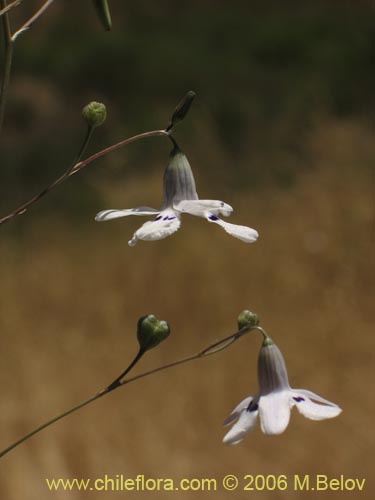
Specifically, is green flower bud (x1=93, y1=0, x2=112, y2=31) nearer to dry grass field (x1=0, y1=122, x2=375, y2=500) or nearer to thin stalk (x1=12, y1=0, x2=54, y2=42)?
thin stalk (x1=12, y1=0, x2=54, y2=42)

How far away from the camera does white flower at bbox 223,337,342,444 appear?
979mm

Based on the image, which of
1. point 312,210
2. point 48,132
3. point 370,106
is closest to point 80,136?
Answer: point 48,132

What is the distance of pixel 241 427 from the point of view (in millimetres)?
986

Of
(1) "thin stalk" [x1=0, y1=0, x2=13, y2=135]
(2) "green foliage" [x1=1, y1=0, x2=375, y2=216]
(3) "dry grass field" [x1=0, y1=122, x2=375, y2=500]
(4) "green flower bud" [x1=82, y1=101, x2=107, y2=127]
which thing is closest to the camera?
(1) "thin stalk" [x1=0, y1=0, x2=13, y2=135]

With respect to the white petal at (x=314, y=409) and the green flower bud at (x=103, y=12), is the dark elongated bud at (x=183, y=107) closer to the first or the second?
the green flower bud at (x=103, y=12)

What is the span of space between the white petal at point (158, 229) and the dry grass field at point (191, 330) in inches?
63.1

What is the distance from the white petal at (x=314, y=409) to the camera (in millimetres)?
989

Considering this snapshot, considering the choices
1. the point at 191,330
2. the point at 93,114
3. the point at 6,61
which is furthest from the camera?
the point at 191,330

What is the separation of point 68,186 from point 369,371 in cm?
124

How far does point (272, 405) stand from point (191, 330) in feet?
6.40

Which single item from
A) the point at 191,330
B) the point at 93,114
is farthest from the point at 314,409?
the point at 191,330

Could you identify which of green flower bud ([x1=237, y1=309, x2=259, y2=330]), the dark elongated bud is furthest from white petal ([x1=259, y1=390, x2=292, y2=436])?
the dark elongated bud

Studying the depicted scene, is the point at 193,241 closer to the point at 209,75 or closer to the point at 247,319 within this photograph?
the point at 209,75

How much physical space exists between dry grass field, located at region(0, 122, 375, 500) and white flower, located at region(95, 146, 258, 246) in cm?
158
